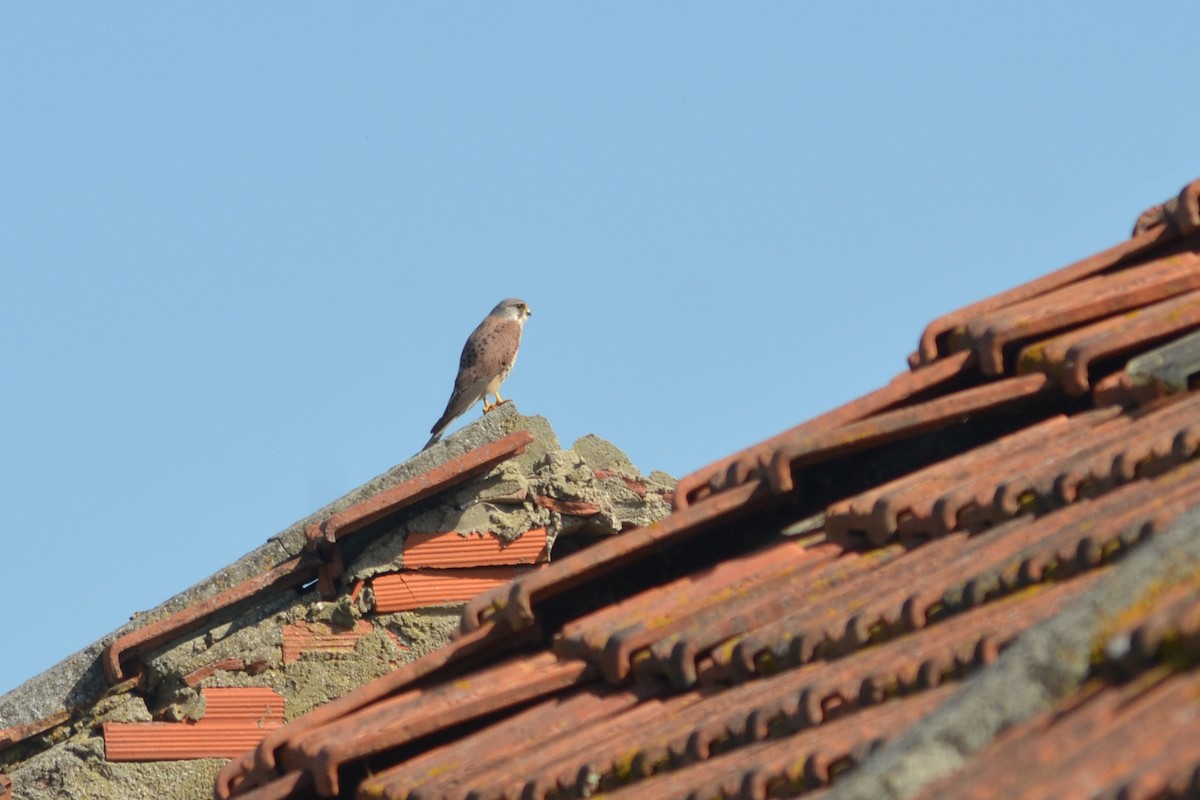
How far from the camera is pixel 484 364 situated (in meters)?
13.3

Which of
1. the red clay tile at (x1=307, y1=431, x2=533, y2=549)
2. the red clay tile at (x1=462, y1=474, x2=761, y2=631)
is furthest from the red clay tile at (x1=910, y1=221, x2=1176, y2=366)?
the red clay tile at (x1=307, y1=431, x2=533, y2=549)

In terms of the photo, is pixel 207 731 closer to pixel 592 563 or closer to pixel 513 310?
pixel 592 563

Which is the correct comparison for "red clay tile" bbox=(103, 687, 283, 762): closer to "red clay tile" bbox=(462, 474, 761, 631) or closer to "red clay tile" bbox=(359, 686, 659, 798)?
"red clay tile" bbox=(462, 474, 761, 631)

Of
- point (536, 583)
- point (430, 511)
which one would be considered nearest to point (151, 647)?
point (430, 511)

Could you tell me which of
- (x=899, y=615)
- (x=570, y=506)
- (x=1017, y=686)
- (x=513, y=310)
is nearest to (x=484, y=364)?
(x=513, y=310)

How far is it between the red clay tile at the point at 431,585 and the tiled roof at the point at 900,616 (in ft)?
7.87

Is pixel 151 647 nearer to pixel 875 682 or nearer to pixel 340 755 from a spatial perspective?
pixel 340 755

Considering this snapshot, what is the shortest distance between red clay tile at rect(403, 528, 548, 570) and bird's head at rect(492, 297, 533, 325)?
25.4 ft

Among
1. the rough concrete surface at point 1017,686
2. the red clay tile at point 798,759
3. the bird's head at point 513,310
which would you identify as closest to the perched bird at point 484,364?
the bird's head at point 513,310

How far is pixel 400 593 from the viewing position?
620 cm

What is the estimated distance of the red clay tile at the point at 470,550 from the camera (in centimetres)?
616

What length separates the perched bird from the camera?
1335 cm

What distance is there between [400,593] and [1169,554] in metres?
4.28

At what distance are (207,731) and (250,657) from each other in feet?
0.93
